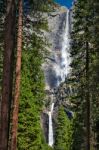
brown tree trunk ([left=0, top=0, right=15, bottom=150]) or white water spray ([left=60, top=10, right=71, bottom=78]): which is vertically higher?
white water spray ([left=60, top=10, right=71, bottom=78])

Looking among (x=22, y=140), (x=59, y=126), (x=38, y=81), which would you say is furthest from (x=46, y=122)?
(x=22, y=140)

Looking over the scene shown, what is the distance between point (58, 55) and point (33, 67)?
125505mm

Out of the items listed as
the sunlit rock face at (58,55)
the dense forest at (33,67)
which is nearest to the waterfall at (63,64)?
the sunlit rock face at (58,55)

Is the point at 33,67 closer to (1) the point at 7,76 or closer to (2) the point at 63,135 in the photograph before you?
(1) the point at 7,76

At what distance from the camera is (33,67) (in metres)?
44.4

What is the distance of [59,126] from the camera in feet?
286

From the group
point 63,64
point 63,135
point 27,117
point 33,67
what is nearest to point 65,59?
point 63,64

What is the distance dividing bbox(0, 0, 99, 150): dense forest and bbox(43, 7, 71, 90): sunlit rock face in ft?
317

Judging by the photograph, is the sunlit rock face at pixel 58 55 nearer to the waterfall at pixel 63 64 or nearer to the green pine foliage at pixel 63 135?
the waterfall at pixel 63 64

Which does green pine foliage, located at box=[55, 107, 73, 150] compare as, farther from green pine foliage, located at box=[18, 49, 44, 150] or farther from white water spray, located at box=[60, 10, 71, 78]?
white water spray, located at box=[60, 10, 71, 78]

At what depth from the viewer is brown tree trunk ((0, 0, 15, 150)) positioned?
1520 cm

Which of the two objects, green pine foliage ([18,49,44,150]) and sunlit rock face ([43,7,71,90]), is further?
sunlit rock face ([43,7,71,90])

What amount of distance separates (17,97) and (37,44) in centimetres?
466

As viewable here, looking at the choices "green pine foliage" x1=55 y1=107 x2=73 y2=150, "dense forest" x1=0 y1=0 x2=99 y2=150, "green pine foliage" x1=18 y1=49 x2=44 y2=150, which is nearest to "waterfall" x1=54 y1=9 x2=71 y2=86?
"green pine foliage" x1=55 y1=107 x2=73 y2=150
